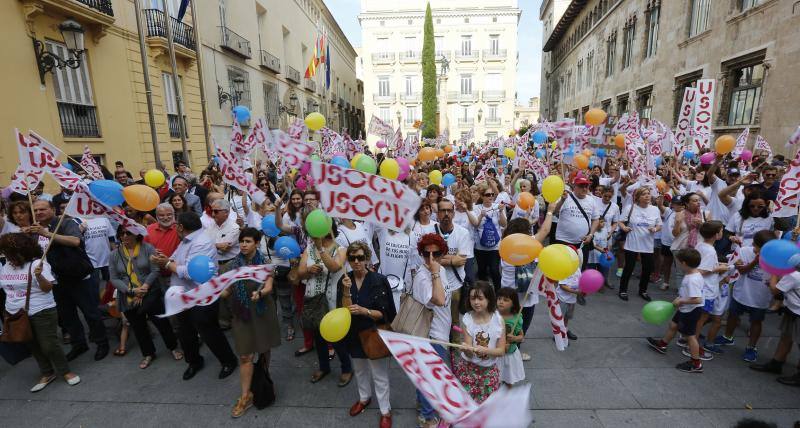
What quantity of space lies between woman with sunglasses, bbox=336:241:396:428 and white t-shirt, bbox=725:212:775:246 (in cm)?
442

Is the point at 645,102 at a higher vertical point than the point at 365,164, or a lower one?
higher

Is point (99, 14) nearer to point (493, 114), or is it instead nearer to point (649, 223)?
point (649, 223)

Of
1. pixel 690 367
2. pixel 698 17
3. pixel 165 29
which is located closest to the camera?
pixel 690 367

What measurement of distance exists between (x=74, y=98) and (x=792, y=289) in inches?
549

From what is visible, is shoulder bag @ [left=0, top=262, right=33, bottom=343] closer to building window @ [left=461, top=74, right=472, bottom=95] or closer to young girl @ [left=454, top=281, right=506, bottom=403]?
young girl @ [left=454, top=281, right=506, bottom=403]

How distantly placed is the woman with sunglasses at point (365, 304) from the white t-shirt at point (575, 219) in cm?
308

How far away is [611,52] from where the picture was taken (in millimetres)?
23625

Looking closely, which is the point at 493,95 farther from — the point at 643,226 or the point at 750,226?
the point at 750,226

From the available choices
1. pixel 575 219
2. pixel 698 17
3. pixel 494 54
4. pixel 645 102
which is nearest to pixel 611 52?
pixel 645 102

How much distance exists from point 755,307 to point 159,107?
15.4 meters

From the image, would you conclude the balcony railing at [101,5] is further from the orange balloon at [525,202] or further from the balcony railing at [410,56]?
the balcony railing at [410,56]

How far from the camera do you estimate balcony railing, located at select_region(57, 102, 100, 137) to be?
9.38 metres

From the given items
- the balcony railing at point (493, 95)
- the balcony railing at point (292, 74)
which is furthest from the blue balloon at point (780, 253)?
the balcony railing at point (493, 95)

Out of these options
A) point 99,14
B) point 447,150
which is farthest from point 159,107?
point 447,150
